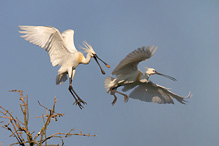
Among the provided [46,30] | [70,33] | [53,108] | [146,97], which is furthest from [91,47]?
[53,108]

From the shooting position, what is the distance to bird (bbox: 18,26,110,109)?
10.2 m

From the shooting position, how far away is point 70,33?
38.5 feet

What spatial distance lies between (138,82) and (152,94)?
91 cm

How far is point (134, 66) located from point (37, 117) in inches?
288

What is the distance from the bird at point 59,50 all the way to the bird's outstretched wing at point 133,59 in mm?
980

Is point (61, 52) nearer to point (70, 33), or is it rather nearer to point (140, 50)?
point (70, 33)

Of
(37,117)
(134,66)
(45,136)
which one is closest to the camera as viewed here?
(45,136)

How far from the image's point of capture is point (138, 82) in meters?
12.7

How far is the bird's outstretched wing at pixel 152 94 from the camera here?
13.1 metres

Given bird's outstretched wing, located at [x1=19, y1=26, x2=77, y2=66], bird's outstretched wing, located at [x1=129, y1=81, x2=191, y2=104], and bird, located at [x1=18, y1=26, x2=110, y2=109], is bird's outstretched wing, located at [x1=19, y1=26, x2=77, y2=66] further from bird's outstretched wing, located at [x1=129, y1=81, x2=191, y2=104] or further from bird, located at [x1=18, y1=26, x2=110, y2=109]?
bird's outstretched wing, located at [x1=129, y1=81, x2=191, y2=104]

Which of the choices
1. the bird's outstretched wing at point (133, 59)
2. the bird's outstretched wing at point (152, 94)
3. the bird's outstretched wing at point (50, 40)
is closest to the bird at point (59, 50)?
the bird's outstretched wing at point (50, 40)

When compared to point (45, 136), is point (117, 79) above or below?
below

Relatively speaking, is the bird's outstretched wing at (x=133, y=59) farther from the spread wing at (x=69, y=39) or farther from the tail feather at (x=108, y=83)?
the spread wing at (x=69, y=39)

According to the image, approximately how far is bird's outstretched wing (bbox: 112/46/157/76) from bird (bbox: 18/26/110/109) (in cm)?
98
